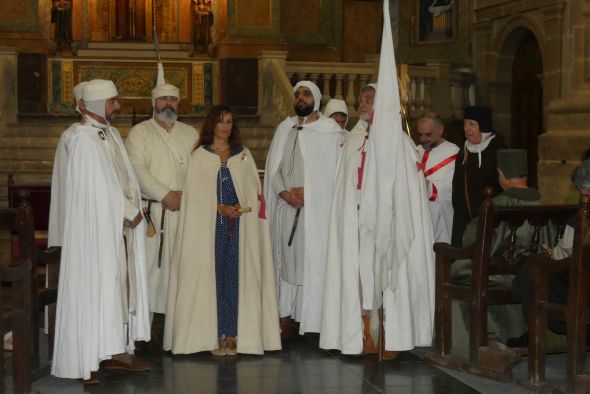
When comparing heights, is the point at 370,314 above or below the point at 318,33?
below

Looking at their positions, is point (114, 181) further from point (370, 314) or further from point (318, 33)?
point (318, 33)

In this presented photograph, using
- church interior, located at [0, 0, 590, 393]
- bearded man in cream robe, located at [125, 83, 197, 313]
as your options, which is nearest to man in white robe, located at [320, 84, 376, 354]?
bearded man in cream robe, located at [125, 83, 197, 313]

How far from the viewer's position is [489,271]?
757 centimetres

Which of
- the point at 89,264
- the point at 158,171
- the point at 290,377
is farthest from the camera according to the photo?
the point at 158,171

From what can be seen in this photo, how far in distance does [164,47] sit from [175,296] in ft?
43.4

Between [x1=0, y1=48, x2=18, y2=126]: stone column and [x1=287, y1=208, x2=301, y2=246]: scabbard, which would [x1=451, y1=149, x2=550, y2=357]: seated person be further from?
[x1=0, y1=48, x2=18, y2=126]: stone column

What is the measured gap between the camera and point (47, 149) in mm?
17156

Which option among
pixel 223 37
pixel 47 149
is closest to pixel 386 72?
pixel 47 149

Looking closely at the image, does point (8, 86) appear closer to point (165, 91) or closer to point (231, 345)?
point (165, 91)

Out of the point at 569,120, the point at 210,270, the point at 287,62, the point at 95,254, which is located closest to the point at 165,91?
the point at 210,270

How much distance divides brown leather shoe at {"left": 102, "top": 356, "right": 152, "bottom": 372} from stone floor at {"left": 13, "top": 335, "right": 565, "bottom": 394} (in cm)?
5

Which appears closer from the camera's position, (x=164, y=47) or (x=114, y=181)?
(x=114, y=181)

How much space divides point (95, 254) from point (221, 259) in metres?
1.23

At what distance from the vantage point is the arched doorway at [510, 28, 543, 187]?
17359 millimetres
